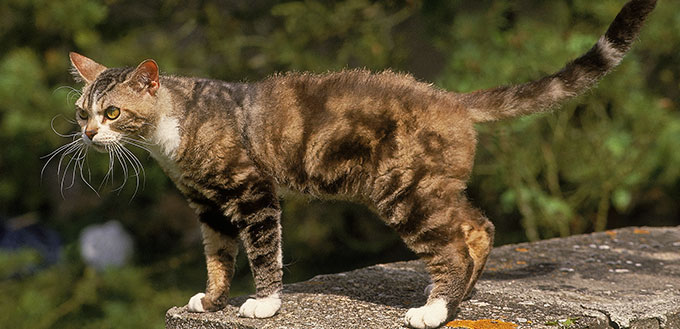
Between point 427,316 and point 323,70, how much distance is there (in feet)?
8.37

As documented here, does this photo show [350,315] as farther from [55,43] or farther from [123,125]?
[55,43]

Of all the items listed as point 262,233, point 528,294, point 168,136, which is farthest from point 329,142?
point 528,294

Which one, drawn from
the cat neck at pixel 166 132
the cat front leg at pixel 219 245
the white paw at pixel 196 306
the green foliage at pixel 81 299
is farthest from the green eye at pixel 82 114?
the green foliage at pixel 81 299

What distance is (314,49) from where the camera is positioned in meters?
5.04

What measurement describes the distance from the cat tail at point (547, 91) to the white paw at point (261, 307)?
0.92 meters

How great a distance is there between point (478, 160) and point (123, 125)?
2711mm

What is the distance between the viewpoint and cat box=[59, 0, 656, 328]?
2.54 m

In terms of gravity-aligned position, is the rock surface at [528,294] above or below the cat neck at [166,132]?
below

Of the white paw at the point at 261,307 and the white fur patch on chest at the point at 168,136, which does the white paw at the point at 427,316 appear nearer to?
the white paw at the point at 261,307

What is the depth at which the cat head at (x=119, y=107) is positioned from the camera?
262 centimetres

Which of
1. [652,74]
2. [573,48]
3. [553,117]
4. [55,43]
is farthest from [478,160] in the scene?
[55,43]

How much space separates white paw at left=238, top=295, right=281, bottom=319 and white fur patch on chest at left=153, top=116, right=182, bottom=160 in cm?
58

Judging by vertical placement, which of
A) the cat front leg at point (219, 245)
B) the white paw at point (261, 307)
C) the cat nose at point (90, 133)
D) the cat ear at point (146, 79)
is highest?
the cat ear at point (146, 79)

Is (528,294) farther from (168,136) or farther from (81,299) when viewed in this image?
(81,299)
